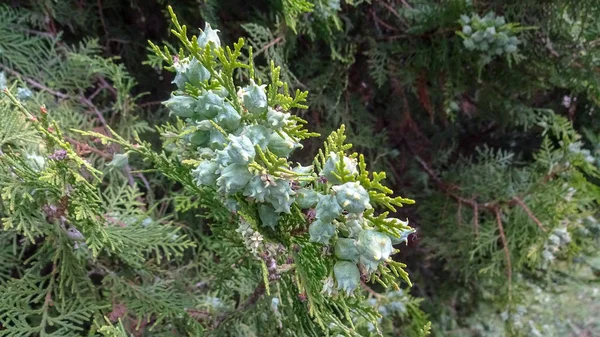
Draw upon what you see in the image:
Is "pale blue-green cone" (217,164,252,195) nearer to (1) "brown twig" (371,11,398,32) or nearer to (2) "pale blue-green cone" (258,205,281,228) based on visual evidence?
(2) "pale blue-green cone" (258,205,281,228)

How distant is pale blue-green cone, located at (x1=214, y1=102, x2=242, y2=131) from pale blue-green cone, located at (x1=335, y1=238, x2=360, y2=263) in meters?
0.20

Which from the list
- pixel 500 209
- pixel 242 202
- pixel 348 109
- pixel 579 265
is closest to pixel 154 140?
pixel 348 109

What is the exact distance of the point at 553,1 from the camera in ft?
4.47

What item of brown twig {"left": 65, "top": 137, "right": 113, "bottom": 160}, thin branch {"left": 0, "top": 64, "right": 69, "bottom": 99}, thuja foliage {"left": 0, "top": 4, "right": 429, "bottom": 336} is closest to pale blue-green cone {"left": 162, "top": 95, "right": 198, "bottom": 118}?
thuja foliage {"left": 0, "top": 4, "right": 429, "bottom": 336}

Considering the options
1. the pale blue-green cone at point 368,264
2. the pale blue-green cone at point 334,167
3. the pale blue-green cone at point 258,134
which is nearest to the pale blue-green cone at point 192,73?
the pale blue-green cone at point 258,134

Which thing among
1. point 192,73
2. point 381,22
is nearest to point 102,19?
point 381,22

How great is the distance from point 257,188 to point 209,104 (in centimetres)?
13

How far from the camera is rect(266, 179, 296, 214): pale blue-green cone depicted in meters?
0.58

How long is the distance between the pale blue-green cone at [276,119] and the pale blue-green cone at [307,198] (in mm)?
88

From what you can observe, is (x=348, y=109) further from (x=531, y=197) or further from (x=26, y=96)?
(x=26, y=96)

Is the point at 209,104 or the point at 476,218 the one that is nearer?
the point at 209,104

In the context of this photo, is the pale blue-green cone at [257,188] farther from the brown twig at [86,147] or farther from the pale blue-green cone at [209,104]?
the brown twig at [86,147]

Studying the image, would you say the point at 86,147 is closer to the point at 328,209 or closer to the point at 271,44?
the point at 271,44

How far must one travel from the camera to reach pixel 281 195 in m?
0.59
